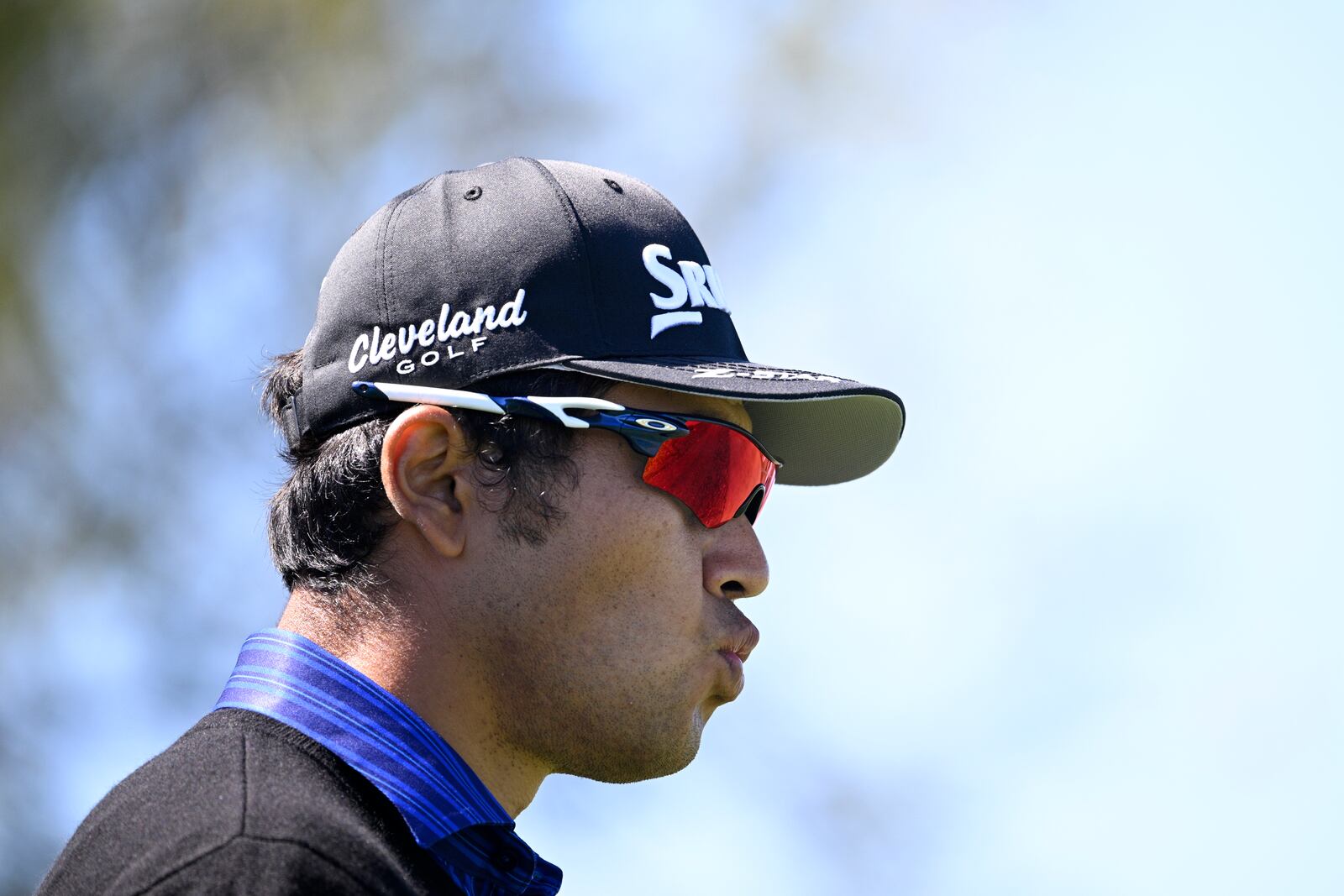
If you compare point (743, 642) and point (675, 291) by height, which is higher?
point (675, 291)

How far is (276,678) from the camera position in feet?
7.09

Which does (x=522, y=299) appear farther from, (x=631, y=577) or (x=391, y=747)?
(x=391, y=747)

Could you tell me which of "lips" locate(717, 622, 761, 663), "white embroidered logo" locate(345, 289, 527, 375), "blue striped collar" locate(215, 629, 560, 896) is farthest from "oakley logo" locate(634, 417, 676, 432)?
"blue striped collar" locate(215, 629, 560, 896)

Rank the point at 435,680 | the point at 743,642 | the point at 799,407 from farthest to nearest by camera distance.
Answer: the point at 799,407
the point at 743,642
the point at 435,680

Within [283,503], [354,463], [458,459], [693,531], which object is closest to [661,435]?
[693,531]

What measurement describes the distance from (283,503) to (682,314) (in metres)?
0.76

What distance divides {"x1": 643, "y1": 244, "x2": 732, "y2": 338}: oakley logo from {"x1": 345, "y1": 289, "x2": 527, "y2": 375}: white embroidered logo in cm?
23

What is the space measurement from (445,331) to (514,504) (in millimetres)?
299

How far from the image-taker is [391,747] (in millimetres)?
2113

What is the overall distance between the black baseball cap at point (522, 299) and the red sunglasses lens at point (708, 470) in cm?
13

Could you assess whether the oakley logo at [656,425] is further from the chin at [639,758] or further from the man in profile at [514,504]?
the chin at [639,758]

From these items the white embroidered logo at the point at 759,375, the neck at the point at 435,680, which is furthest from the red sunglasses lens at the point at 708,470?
the neck at the point at 435,680

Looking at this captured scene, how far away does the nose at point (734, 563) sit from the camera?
2.53 metres

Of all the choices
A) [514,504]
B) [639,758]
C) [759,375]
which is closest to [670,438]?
[759,375]
